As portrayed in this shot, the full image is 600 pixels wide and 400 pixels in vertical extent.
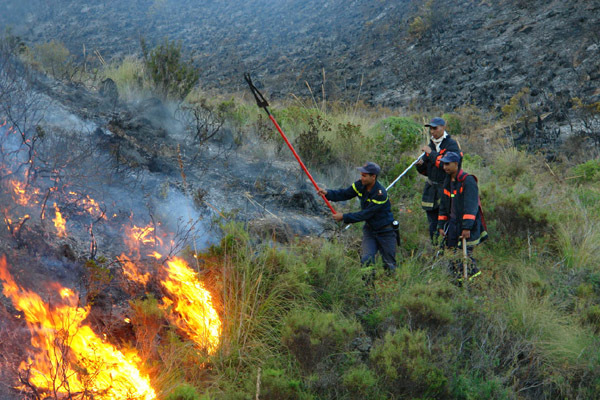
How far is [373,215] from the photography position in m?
5.80

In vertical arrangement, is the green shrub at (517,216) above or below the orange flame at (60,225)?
below

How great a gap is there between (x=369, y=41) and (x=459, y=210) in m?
15.9

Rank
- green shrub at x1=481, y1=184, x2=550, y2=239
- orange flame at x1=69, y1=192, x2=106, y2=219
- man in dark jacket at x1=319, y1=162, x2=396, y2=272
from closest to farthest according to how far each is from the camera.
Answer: orange flame at x1=69, y1=192, x2=106, y2=219 → man in dark jacket at x1=319, y1=162, x2=396, y2=272 → green shrub at x1=481, y1=184, x2=550, y2=239

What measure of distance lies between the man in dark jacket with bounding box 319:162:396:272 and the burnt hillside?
29.6 feet

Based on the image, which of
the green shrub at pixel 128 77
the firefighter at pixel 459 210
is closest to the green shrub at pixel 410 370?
the firefighter at pixel 459 210

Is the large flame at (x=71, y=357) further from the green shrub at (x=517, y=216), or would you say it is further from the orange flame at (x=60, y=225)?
the green shrub at (x=517, y=216)

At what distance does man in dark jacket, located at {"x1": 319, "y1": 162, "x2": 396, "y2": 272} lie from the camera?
5727 millimetres

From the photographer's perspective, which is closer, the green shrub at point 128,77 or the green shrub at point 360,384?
the green shrub at point 360,384

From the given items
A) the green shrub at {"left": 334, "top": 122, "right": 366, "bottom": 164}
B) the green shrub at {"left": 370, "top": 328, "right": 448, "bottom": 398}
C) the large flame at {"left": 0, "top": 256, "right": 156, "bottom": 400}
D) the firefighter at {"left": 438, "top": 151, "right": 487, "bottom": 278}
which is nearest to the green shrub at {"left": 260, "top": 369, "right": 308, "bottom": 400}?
the green shrub at {"left": 370, "top": 328, "right": 448, "bottom": 398}

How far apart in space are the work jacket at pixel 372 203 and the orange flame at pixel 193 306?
1905 mm

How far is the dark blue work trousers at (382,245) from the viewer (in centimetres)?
580

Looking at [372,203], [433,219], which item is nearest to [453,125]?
A: [433,219]

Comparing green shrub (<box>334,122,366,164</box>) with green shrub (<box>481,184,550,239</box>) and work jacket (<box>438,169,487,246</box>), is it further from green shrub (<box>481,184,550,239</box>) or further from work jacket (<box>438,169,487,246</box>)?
work jacket (<box>438,169,487,246</box>)

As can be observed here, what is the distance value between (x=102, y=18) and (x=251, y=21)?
6684 mm
